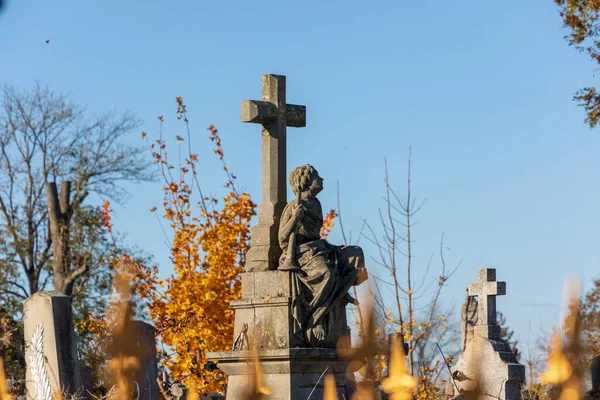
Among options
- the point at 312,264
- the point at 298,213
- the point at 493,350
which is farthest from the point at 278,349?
the point at 493,350

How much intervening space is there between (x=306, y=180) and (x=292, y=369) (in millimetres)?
1874

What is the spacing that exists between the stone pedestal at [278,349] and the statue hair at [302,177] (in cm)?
88

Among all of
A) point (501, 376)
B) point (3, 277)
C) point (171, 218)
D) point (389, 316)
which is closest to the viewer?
point (501, 376)

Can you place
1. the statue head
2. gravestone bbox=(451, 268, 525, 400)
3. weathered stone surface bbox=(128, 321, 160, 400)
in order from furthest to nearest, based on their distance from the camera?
gravestone bbox=(451, 268, 525, 400), the statue head, weathered stone surface bbox=(128, 321, 160, 400)

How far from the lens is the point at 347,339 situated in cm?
1113

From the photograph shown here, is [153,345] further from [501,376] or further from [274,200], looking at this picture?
[501,376]

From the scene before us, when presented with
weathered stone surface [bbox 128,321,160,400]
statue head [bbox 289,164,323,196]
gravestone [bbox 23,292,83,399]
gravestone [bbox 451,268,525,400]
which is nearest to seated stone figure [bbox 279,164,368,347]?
statue head [bbox 289,164,323,196]

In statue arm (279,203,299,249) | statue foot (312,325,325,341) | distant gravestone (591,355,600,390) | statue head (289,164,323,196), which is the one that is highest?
statue head (289,164,323,196)

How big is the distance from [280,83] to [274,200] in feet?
4.38

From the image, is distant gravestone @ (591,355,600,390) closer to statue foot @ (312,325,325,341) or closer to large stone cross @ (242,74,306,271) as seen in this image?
statue foot @ (312,325,325,341)

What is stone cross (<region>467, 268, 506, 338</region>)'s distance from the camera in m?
15.3

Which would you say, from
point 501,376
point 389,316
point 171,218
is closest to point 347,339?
point 501,376

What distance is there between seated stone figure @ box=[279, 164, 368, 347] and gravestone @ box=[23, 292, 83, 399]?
166 inches

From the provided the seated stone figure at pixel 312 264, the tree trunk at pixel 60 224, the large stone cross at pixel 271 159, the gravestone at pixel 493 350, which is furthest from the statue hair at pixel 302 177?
the tree trunk at pixel 60 224
